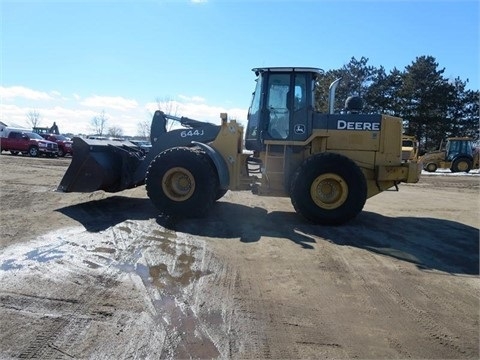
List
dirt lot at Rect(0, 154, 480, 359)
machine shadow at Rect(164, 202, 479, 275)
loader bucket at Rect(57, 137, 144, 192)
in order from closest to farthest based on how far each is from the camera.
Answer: dirt lot at Rect(0, 154, 480, 359), machine shadow at Rect(164, 202, 479, 275), loader bucket at Rect(57, 137, 144, 192)

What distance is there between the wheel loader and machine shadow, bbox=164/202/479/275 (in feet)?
1.48

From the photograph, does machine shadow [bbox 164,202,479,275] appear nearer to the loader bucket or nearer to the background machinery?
the loader bucket

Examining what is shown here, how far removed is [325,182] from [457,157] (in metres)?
25.0

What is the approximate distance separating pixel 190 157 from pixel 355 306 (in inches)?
183

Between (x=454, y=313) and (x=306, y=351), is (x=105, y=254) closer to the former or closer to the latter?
(x=306, y=351)

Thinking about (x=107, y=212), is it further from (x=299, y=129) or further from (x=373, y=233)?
(x=373, y=233)

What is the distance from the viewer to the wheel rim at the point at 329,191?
8281 millimetres

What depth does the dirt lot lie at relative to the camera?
3627mm

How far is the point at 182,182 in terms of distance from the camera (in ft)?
27.7

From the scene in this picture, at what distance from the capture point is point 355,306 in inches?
177

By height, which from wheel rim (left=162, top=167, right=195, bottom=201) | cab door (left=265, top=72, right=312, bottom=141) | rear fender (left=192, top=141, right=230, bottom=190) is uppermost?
cab door (left=265, top=72, right=312, bottom=141)

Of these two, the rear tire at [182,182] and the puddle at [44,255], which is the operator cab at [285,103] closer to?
the rear tire at [182,182]

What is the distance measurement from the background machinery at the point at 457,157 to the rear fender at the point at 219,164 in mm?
24285

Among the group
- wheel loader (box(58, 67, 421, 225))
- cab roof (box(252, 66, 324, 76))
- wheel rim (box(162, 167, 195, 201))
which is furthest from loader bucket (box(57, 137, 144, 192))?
cab roof (box(252, 66, 324, 76))
